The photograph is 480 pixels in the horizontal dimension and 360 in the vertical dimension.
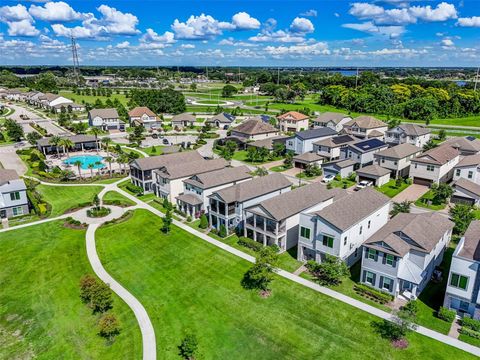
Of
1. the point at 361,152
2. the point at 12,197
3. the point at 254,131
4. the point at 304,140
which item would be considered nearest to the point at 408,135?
the point at 361,152

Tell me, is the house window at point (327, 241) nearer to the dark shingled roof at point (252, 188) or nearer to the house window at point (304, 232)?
the house window at point (304, 232)

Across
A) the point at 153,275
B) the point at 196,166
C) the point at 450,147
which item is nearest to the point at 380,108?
the point at 450,147

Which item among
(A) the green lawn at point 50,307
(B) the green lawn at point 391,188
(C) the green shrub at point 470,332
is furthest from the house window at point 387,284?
(B) the green lawn at point 391,188

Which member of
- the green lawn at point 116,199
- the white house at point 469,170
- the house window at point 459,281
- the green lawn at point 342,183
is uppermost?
the white house at point 469,170

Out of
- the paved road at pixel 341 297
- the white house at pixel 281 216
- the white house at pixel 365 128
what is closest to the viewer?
the paved road at pixel 341 297

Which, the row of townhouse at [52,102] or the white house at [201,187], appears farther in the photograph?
the row of townhouse at [52,102]

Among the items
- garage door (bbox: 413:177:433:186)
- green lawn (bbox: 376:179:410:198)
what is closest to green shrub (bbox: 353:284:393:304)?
green lawn (bbox: 376:179:410:198)

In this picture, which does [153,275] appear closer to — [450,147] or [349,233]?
[349,233]
